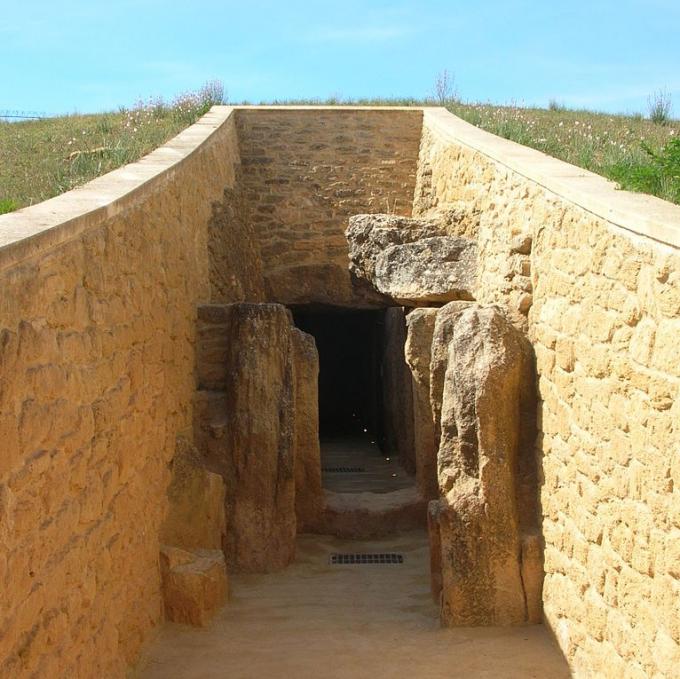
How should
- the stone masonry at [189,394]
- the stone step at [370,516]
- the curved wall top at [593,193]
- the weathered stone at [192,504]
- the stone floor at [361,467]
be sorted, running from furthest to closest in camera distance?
1. the stone floor at [361,467]
2. the stone step at [370,516]
3. the weathered stone at [192,504]
4. the curved wall top at [593,193]
5. the stone masonry at [189,394]

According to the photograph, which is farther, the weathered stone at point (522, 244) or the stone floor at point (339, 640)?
the weathered stone at point (522, 244)

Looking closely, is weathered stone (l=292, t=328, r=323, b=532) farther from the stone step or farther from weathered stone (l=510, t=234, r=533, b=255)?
weathered stone (l=510, t=234, r=533, b=255)

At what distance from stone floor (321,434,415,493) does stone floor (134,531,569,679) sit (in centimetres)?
228

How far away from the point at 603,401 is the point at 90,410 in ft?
7.59

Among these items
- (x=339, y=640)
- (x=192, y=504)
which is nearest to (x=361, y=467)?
(x=192, y=504)

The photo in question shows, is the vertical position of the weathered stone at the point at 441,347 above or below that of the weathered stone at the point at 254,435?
above

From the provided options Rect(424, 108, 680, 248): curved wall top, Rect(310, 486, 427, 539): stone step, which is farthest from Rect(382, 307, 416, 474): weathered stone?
Rect(424, 108, 680, 248): curved wall top

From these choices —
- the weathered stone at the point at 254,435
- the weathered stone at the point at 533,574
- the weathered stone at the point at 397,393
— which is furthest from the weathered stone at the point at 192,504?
the weathered stone at the point at 397,393

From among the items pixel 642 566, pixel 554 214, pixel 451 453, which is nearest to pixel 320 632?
pixel 451 453

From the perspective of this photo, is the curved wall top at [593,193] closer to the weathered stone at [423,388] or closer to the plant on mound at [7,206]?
the weathered stone at [423,388]

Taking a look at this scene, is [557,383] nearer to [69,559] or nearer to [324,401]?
[69,559]

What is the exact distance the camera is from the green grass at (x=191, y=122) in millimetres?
5941

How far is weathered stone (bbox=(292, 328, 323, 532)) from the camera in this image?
25.0 feet

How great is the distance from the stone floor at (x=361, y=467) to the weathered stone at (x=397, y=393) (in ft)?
0.49
